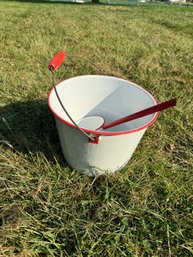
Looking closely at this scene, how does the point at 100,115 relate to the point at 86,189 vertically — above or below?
above

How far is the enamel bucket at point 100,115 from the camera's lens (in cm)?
122

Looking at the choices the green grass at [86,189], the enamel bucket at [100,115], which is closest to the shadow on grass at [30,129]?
the green grass at [86,189]

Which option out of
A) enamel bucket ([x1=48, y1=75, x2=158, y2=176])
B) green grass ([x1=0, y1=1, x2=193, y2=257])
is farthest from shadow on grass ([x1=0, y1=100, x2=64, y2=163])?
enamel bucket ([x1=48, y1=75, x2=158, y2=176])

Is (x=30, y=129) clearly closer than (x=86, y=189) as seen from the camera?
No

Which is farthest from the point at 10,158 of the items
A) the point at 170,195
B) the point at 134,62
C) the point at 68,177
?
the point at 134,62

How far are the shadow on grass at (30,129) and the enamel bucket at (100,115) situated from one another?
20cm

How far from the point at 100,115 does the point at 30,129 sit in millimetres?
514

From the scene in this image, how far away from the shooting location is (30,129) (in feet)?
6.10

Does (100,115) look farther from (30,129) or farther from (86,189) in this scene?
(86,189)

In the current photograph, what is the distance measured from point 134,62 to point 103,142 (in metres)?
2.19

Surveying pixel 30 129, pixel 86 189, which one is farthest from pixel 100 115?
pixel 86 189

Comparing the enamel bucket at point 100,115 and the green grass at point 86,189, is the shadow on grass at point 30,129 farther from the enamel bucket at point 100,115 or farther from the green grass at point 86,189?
the enamel bucket at point 100,115

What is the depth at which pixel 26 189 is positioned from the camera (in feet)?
4.57

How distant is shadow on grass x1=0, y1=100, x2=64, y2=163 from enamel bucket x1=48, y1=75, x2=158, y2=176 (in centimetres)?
20
